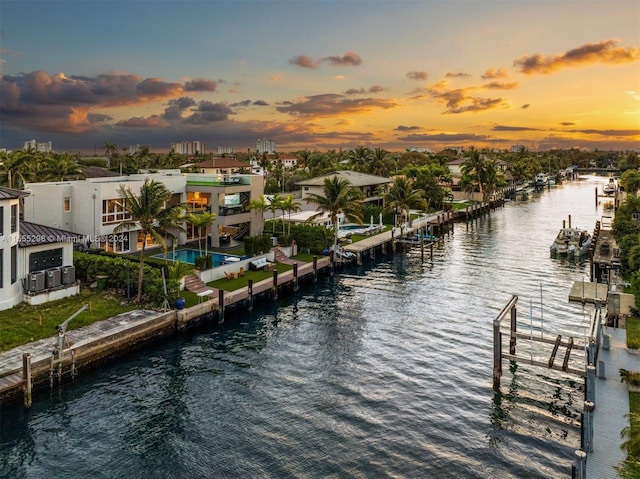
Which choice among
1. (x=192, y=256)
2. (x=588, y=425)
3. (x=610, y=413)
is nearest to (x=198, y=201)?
(x=192, y=256)

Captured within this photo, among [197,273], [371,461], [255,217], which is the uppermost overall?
[255,217]

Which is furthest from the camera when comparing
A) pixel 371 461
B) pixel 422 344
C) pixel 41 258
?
pixel 41 258

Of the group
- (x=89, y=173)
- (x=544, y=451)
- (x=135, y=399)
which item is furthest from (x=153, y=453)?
(x=89, y=173)

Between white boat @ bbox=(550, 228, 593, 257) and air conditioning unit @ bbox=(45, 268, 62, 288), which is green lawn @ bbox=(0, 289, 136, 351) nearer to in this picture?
air conditioning unit @ bbox=(45, 268, 62, 288)

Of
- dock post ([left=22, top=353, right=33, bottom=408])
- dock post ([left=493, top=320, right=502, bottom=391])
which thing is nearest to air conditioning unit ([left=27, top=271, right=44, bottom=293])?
dock post ([left=22, top=353, right=33, bottom=408])

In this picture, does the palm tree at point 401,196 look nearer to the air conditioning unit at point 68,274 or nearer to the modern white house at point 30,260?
the modern white house at point 30,260

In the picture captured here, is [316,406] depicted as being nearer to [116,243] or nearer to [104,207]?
[116,243]

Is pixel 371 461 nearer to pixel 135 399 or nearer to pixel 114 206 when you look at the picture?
pixel 135 399
